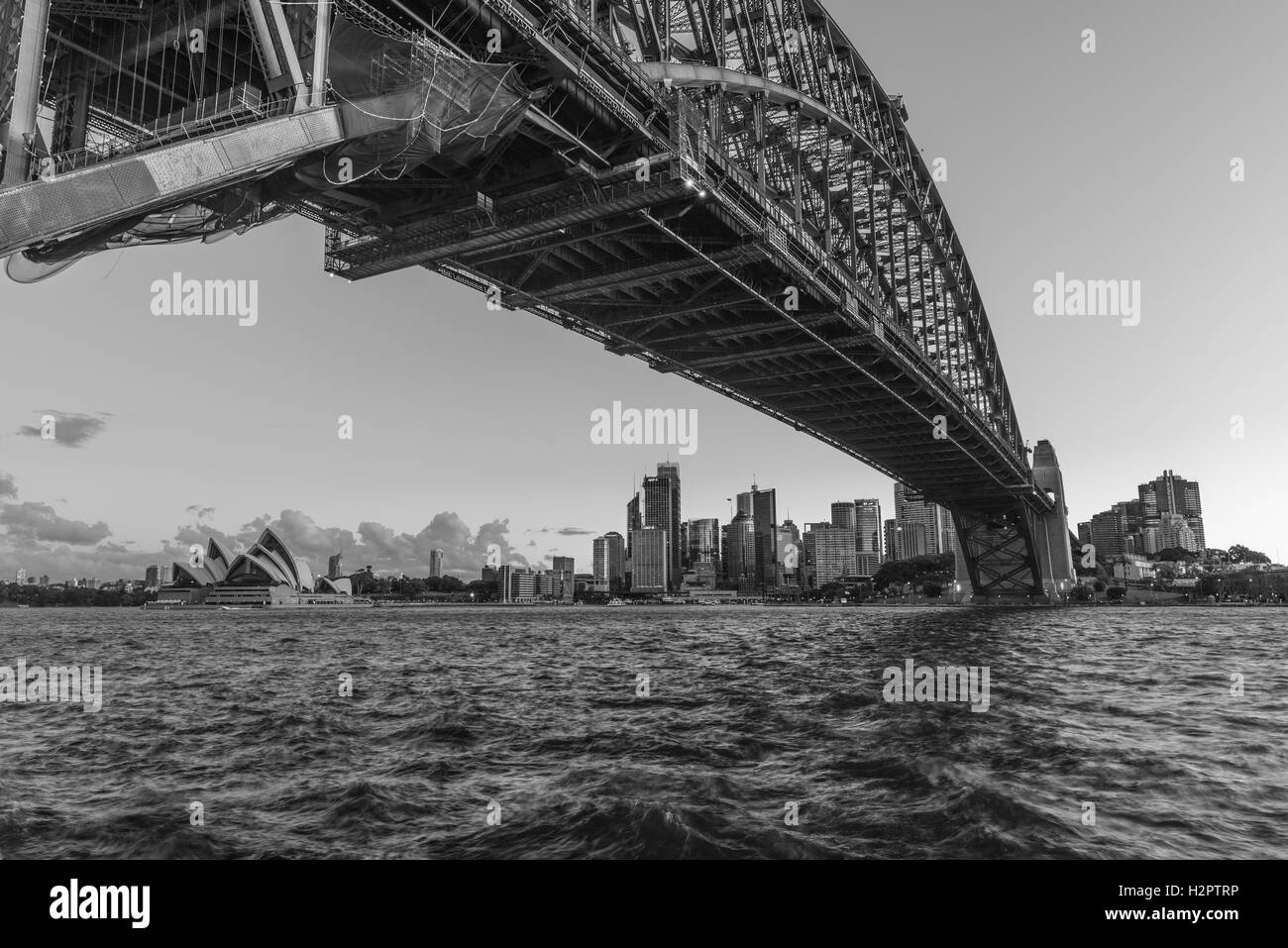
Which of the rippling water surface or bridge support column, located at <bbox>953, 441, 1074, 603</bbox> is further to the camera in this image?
bridge support column, located at <bbox>953, 441, 1074, 603</bbox>

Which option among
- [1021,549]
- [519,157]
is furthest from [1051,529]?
[519,157]

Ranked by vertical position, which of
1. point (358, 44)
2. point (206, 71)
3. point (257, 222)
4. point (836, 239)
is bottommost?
point (257, 222)

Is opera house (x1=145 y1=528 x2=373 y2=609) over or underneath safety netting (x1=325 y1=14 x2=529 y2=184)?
underneath

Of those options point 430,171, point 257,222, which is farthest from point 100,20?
point 430,171

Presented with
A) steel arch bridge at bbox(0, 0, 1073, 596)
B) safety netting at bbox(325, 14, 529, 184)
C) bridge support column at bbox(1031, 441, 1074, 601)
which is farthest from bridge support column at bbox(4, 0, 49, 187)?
bridge support column at bbox(1031, 441, 1074, 601)

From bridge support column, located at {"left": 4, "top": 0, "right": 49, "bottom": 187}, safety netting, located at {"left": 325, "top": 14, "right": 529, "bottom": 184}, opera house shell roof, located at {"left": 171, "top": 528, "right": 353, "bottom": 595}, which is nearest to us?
bridge support column, located at {"left": 4, "top": 0, "right": 49, "bottom": 187}

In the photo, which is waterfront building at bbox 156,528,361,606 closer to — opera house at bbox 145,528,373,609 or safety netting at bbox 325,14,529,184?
opera house at bbox 145,528,373,609
